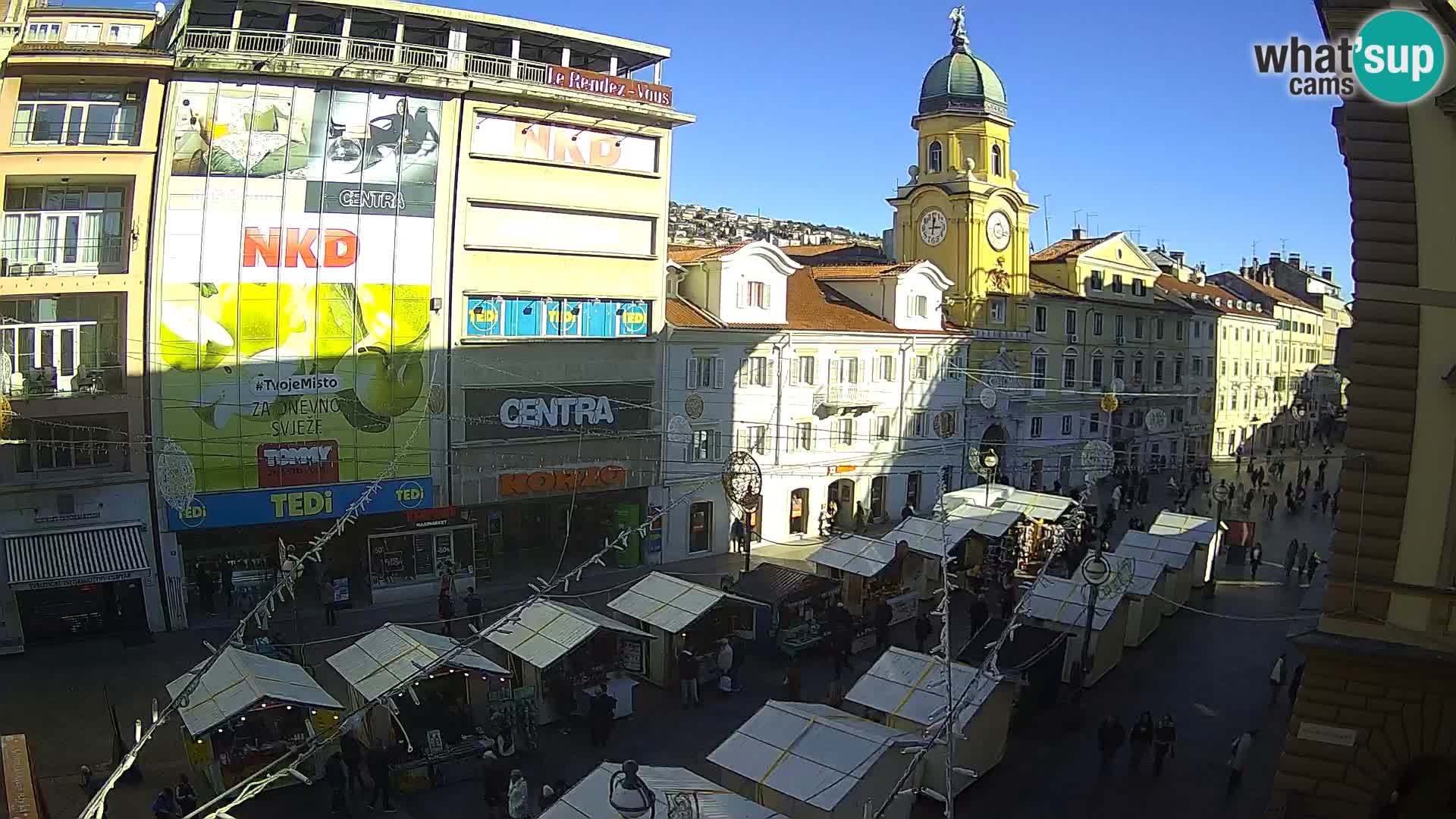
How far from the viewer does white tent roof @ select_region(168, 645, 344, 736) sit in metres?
15.9

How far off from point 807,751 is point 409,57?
76.5 ft

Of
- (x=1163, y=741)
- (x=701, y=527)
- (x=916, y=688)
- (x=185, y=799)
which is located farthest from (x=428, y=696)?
(x=701, y=527)

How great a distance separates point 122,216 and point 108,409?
192 inches

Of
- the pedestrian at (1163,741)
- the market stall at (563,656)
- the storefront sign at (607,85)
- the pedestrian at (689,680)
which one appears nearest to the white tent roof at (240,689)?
the market stall at (563,656)

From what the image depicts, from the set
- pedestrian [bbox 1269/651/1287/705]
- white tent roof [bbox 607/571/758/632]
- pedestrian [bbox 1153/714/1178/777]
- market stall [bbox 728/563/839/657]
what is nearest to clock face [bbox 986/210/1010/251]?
market stall [bbox 728/563/839/657]

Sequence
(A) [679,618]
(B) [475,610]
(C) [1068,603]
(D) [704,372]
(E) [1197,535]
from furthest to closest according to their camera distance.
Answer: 1. (D) [704,372]
2. (E) [1197,535]
3. (B) [475,610]
4. (C) [1068,603]
5. (A) [679,618]

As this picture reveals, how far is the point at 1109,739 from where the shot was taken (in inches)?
734

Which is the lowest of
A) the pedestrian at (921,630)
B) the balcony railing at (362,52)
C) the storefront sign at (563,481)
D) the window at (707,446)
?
the pedestrian at (921,630)

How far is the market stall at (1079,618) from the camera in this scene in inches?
893

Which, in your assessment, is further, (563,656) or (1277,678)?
(1277,678)

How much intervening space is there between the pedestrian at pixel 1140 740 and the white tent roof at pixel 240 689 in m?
13.7

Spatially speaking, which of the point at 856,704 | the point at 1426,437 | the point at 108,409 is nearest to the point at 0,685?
the point at 108,409

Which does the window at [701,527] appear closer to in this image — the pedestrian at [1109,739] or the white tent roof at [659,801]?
the pedestrian at [1109,739]

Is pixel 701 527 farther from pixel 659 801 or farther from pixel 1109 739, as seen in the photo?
pixel 659 801
